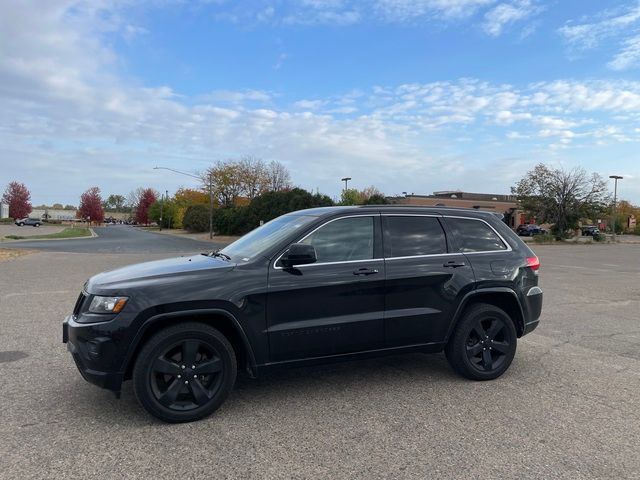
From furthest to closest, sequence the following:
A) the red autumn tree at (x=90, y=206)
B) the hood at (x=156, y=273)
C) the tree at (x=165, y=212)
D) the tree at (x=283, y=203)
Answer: the red autumn tree at (x=90, y=206)
the tree at (x=165, y=212)
the tree at (x=283, y=203)
the hood at (x=156, y=273)

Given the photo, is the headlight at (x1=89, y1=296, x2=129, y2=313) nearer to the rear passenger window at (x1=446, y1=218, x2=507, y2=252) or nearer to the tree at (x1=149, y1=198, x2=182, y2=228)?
the rear passenger window at (x1=446, y1=218, x2=507, y2=252)

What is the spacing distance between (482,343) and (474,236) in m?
1.10

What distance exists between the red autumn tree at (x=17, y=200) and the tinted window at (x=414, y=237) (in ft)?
399

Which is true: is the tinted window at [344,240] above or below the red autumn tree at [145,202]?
below

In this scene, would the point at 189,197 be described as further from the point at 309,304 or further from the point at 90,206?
the point at 309,304

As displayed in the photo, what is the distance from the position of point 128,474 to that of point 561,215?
45.1m

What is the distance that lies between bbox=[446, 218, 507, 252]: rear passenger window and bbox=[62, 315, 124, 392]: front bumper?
3360 millimetres

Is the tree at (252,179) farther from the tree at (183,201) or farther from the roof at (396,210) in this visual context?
the roof at (396,210)

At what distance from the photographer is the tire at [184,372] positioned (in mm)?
3787

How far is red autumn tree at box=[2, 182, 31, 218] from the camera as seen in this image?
10700 centimetres

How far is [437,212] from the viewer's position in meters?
5.12

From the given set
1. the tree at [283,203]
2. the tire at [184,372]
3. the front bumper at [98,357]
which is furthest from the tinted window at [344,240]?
the tree at [283,203]

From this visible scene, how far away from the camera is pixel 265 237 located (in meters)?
4.79

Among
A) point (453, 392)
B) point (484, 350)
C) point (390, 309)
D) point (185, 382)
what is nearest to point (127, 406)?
point (185, 382)
